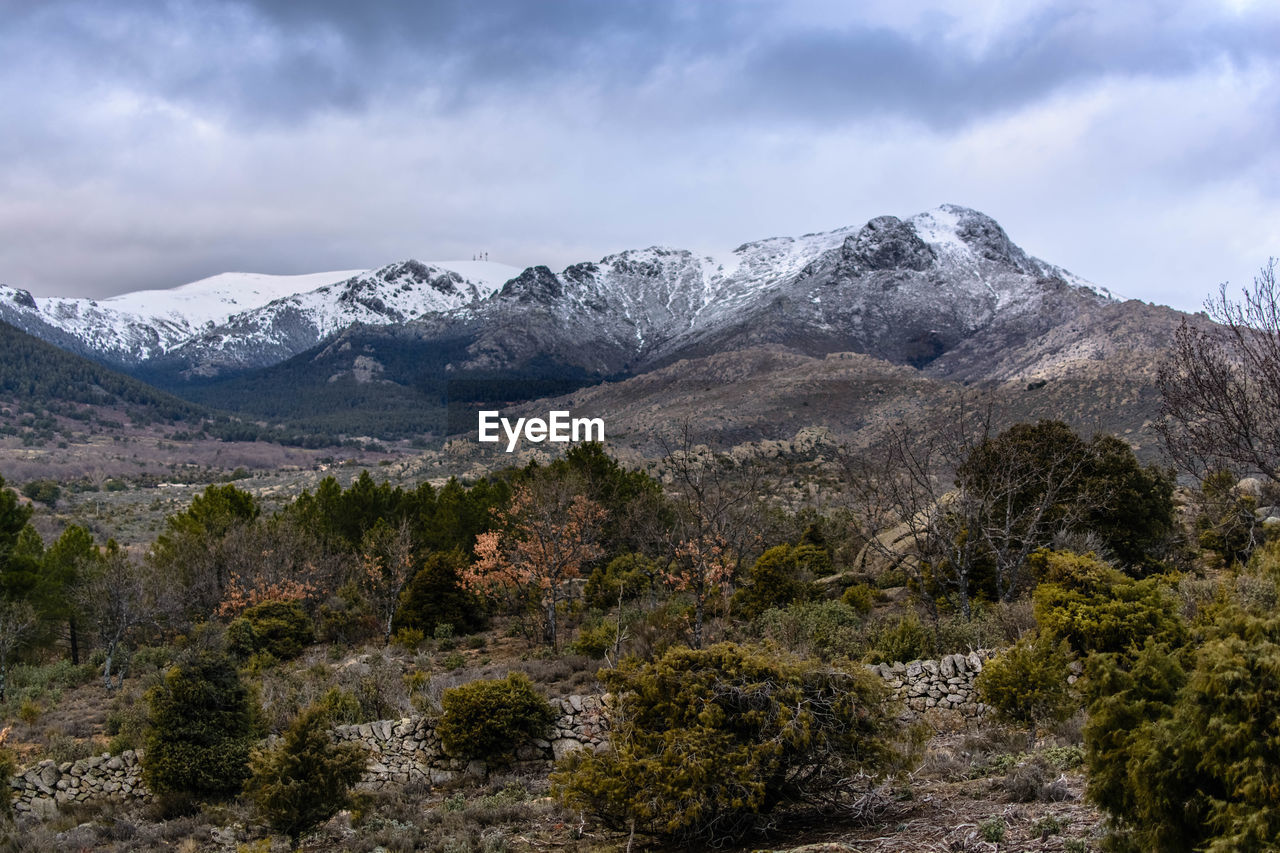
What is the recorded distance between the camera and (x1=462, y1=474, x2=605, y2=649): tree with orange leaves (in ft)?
73.8

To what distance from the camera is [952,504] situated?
22.0 meters

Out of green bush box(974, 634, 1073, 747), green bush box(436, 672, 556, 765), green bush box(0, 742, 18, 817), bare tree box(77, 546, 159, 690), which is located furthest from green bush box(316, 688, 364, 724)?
green bush box(974, 634, 1073, 747)

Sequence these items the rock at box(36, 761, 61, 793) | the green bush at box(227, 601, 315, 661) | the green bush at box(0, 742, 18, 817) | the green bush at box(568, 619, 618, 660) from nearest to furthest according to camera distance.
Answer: the green bush at box(0, 742, 18, 817) < the rock at box(36, 761, 61, 793) < the green bush at box(568, 619, 618, 660) < the green bush at box(227, 601, 315, 661)

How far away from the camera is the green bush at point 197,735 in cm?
1220

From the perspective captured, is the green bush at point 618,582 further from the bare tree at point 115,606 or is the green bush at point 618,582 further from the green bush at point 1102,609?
the green bush at point 1102,609

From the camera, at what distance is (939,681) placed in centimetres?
1340

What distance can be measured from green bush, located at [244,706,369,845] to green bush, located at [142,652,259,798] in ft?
7.01

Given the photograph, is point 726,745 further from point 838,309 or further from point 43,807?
point 838,309

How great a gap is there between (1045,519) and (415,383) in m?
174

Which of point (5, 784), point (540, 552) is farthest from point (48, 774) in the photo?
point (540, 552)

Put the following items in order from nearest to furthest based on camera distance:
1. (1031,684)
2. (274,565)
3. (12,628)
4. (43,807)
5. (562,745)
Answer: (1031,684) < (43,807) < (562,745) < (12,628) < (274,565)

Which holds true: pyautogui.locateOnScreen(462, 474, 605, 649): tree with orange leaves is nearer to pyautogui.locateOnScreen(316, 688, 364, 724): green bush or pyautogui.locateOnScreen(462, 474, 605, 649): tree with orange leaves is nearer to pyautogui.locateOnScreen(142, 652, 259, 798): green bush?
pyautogui.locateOnScreen(316, 688, 364, 724): green bush

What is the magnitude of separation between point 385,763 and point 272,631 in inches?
487

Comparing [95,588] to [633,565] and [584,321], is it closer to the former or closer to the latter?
[633,565]
